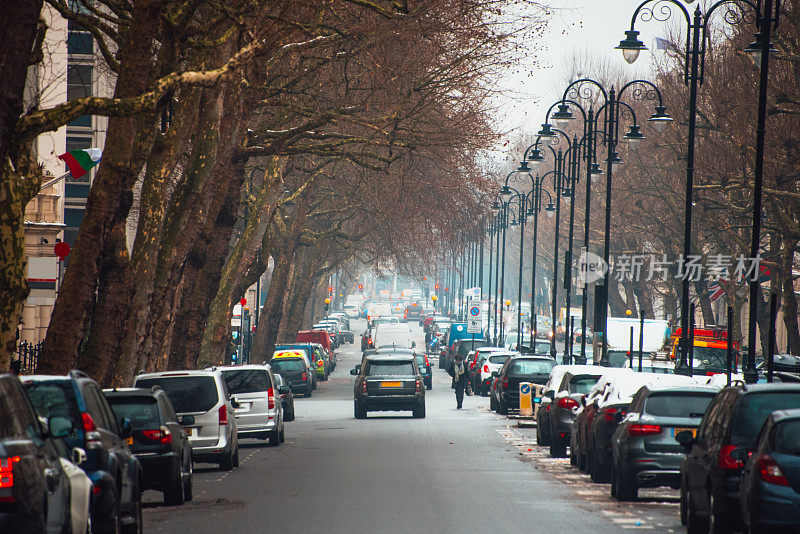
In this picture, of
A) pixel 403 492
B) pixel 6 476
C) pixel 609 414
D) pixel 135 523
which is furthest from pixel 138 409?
pixel 6 476

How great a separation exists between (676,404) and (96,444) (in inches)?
302

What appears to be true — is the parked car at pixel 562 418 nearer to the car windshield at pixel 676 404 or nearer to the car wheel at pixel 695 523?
the car windshield at pixel 676 404

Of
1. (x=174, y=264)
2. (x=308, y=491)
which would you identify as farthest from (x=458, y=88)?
(x=308, y=491)

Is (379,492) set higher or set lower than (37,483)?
lower

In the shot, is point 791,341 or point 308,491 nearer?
point 308,491

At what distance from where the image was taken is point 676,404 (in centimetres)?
1557

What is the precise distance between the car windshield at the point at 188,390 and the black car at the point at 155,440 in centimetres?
392

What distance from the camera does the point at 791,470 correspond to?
993 centimetres

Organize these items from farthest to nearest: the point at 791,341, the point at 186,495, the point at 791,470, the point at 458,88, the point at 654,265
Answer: the point at 654,265, the point at 791,341, the point at 458,88, the point at 186,495, the point at 791,470

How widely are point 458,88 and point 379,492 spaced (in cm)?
1518

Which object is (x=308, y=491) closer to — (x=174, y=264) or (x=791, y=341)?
(x=174, y=264)

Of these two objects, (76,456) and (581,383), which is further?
(581,383)

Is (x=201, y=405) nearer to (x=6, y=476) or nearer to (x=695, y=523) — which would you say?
(x=695, y=523)

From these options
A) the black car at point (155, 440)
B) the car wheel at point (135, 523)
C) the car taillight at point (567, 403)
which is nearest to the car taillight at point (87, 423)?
the car wheel at point (135, 523)
